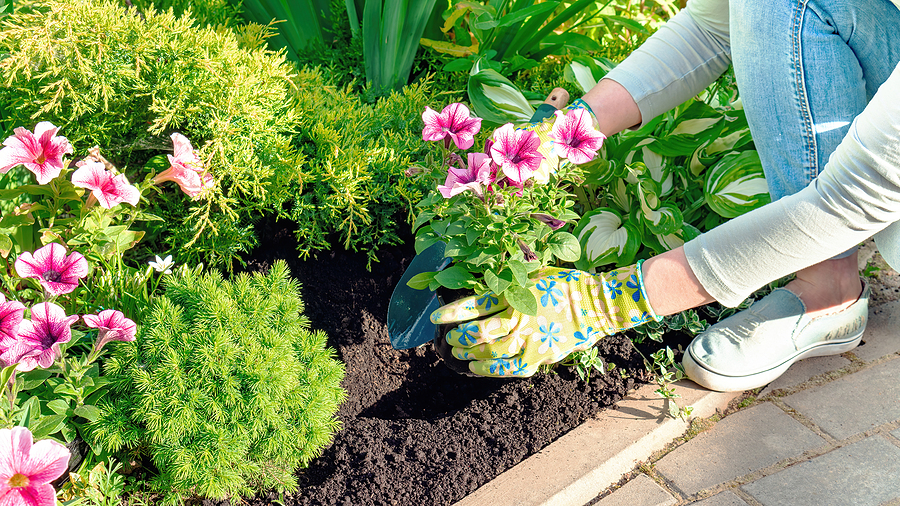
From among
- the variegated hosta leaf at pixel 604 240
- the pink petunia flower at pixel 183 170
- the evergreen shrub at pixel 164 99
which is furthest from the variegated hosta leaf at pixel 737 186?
the pink petunia flower at pixel 183 170

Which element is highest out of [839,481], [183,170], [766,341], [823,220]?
[823,220]

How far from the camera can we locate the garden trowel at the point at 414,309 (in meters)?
1.49

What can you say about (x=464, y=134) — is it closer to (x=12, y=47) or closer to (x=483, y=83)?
(x=483, y=83)

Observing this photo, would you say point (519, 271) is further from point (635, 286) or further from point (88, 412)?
point (88, 412)

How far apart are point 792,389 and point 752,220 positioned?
2.10ft

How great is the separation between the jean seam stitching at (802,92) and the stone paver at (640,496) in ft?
2.64

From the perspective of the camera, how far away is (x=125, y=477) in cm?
119

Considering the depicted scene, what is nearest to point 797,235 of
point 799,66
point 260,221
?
point 799,66

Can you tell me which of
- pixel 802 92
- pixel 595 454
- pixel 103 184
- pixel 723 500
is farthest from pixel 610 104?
pixel 103 184

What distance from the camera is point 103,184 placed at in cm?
121

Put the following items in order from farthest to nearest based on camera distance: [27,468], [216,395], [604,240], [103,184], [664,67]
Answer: [604,240], [664,67], [103,184], [216,395], [27,468]

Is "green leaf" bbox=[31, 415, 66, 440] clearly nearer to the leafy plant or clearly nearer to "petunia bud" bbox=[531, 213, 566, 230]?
"petunia bud" bbox=[531, 213, 566, 230]

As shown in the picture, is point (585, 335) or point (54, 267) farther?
point (585, 335)

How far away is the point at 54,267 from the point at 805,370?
186cm
